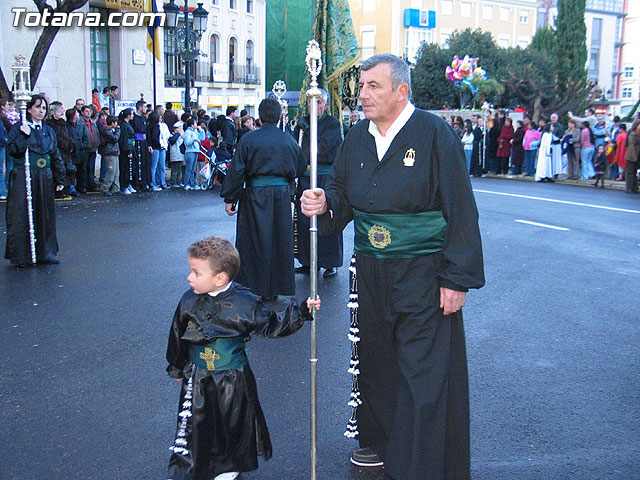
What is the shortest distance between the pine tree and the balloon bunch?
20404 mm

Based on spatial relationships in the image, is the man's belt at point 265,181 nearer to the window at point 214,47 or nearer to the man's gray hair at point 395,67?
the man's gray hair at point 395,67

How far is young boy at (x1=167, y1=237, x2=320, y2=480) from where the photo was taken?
3410 millimetres

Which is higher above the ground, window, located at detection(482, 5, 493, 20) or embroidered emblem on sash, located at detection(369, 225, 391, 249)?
window, located at detection(482, 5, 493, 20)

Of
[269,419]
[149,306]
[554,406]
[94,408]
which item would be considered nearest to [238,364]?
[269,419]

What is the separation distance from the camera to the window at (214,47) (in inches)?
1891

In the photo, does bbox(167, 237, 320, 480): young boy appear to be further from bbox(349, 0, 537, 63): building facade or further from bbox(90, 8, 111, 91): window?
bbox(349, 0, 537, 63): building facade

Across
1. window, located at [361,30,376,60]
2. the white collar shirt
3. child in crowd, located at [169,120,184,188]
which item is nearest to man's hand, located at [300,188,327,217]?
the white collar shirt

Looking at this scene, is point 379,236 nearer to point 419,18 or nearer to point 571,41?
point 571,41

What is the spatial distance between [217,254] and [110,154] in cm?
1299

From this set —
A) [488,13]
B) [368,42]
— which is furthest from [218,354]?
[488,13]

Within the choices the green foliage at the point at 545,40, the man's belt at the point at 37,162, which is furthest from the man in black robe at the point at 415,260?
the green foliage at the point at 545,40

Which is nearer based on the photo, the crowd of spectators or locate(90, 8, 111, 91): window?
the crowd of spectators

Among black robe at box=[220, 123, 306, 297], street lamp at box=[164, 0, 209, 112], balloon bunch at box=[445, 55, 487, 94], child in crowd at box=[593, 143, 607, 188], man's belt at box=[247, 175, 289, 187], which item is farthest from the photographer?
balloon bunch at box=[445, 55, 487, 94]

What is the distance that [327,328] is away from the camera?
630cm
